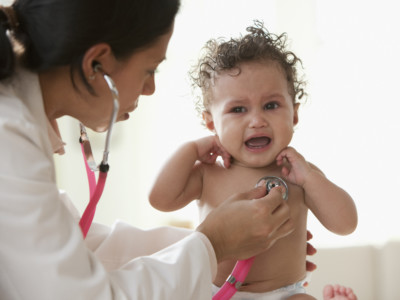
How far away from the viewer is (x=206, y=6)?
216 centimetres

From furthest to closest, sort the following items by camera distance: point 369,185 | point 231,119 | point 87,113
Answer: point 369,185, point 231,119, point 87,113

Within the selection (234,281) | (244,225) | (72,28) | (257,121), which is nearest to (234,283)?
(234,281)

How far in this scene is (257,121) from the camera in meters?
1.29

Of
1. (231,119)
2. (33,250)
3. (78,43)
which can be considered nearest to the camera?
(33,250)

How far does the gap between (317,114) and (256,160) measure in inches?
42.2

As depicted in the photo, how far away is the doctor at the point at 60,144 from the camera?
79 cm

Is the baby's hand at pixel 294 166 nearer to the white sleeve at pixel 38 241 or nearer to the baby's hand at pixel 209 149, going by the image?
the baby's hand at pixel 209 149

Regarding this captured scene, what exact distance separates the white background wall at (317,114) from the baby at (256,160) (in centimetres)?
72

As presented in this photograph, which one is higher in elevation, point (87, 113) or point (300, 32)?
point (300, 32)

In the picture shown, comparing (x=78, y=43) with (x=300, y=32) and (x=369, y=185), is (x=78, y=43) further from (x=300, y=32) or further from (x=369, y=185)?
(x=369, y=185)

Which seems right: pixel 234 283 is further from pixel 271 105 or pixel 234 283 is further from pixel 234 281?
pixel 271 105

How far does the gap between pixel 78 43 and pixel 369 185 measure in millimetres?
1802

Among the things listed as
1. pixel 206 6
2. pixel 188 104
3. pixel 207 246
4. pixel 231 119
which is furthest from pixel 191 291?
pixel 206 6

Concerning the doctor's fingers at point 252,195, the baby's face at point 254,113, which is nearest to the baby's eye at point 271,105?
the baby's face at point 254,113
